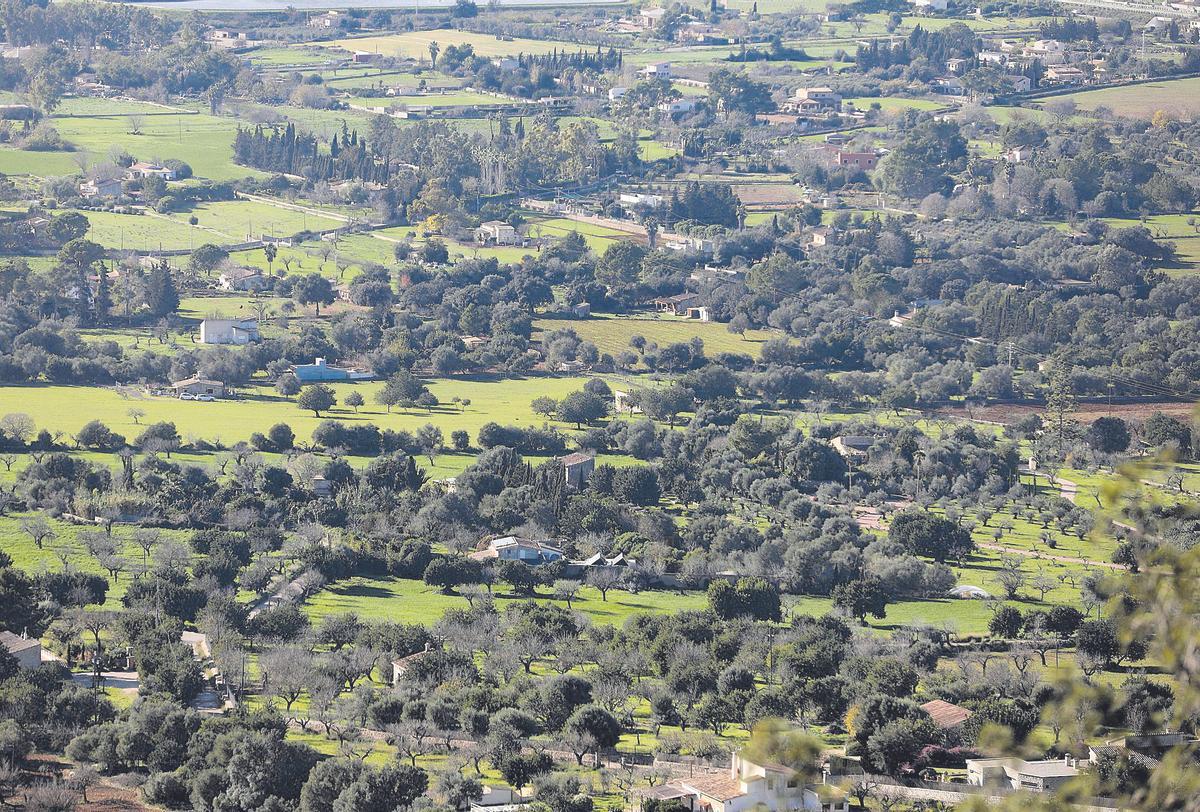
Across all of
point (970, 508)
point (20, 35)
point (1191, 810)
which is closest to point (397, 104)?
point (20, 35)

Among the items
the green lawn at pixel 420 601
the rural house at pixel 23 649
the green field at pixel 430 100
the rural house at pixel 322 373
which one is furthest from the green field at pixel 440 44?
the rural house at pixel 23 649

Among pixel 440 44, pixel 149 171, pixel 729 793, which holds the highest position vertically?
pixel 440 44

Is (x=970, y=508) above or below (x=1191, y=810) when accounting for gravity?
below

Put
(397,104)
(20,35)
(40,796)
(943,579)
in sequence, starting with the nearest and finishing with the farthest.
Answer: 1. (40,796)
2. (943,579)
3. (397,104)
4. (20,35)

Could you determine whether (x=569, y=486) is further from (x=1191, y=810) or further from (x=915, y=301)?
(x=1191, y=810)

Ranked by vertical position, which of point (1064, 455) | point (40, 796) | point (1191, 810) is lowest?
point (1064, 455)

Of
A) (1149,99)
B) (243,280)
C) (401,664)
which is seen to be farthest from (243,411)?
(1149,99)

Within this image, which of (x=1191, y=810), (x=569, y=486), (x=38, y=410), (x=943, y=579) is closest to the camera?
(x=1191, y=810)

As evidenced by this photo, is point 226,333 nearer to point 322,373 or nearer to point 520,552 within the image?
point 322,373
